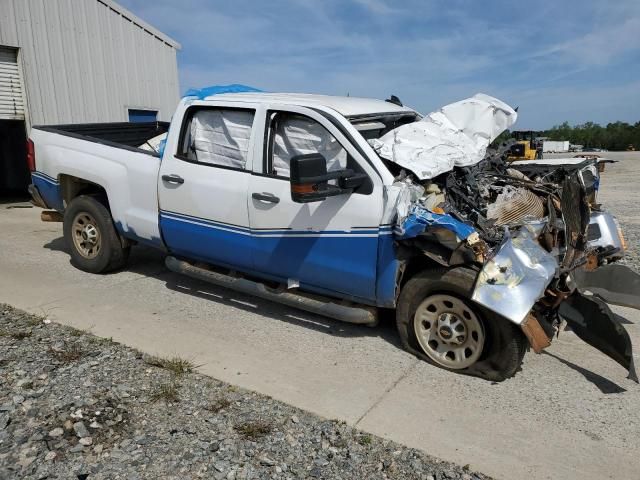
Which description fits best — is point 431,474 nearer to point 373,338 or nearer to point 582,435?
point 582,435

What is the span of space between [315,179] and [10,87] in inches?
393

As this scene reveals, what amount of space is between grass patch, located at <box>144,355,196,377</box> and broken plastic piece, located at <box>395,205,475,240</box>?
1.83 metres

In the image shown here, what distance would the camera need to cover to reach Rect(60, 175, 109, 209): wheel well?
6.21 meters

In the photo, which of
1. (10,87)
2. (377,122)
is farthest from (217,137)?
(10,87)

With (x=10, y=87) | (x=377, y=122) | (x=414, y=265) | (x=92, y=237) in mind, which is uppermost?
(x=10, y=87)

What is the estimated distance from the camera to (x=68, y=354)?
13.6 ft

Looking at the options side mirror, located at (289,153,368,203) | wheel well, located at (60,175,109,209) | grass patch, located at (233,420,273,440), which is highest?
side mirror, located at (289,153,368,203)

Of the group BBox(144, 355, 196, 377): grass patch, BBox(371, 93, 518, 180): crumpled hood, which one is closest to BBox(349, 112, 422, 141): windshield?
BBox(371, 93, 518, 180): crumpled hood

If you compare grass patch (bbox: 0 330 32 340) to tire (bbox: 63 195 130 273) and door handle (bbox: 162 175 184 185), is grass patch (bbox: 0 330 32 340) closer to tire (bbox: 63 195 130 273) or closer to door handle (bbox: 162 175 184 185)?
tire (bbox: 63 195 130 273)

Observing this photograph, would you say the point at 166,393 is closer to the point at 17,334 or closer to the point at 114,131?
the point at 17,334

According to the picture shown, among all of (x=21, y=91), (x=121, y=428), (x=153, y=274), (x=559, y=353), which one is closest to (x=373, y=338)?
(x=559, y=353)

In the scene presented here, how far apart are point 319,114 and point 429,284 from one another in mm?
1613

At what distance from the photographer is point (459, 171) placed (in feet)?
14.6

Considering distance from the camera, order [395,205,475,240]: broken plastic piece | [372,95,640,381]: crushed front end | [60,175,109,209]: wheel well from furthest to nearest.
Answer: [60,175,109,209]: wheel well < [395,205,475,240]: broken plastic piece < [372,95,640,381]: crushed front end
